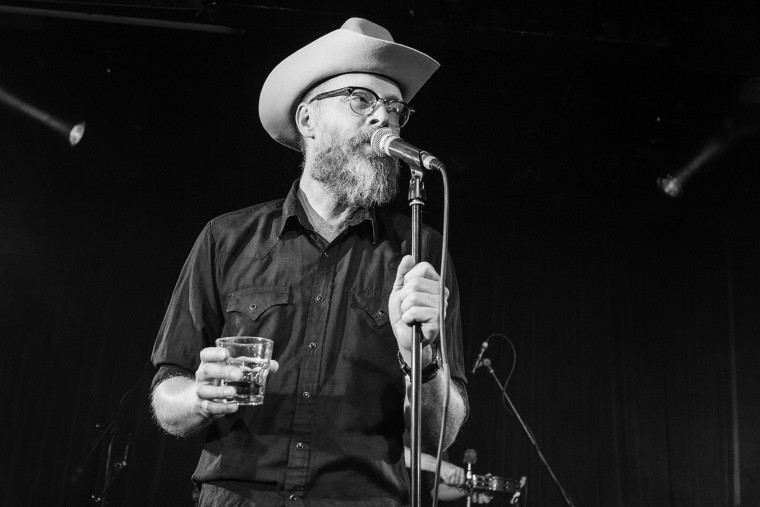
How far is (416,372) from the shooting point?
4.66ft

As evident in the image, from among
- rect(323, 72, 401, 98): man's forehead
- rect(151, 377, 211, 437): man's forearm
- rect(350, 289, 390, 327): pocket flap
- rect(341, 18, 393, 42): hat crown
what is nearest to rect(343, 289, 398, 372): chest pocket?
rect(350, 289, 390, 327): pocket flap

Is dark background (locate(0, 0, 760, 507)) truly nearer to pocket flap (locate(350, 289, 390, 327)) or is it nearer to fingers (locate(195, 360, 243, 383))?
pocket flap (locate(350, 289, 390, 327))

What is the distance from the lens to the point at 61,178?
852cm

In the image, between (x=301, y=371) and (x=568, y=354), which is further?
(x=568, y=354)

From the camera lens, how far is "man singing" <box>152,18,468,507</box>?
6.15 feet

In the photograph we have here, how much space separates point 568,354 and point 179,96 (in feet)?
19.8

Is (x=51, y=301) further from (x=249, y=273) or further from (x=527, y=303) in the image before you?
(x=249, y=273)

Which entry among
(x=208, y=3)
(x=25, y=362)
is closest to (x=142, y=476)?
(x=25, y=362)

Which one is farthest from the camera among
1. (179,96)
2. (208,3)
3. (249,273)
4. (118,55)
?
(179,96)

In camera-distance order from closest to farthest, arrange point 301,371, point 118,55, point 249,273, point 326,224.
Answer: point 301,371, point 249,273, point 326,224, point 118,55

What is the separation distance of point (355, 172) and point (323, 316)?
0.55 meters

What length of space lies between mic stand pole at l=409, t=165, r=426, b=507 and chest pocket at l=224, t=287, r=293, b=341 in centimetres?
72

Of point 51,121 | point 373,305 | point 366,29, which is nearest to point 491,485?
point 373,305

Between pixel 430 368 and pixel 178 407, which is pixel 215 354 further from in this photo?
pixel 430 368
